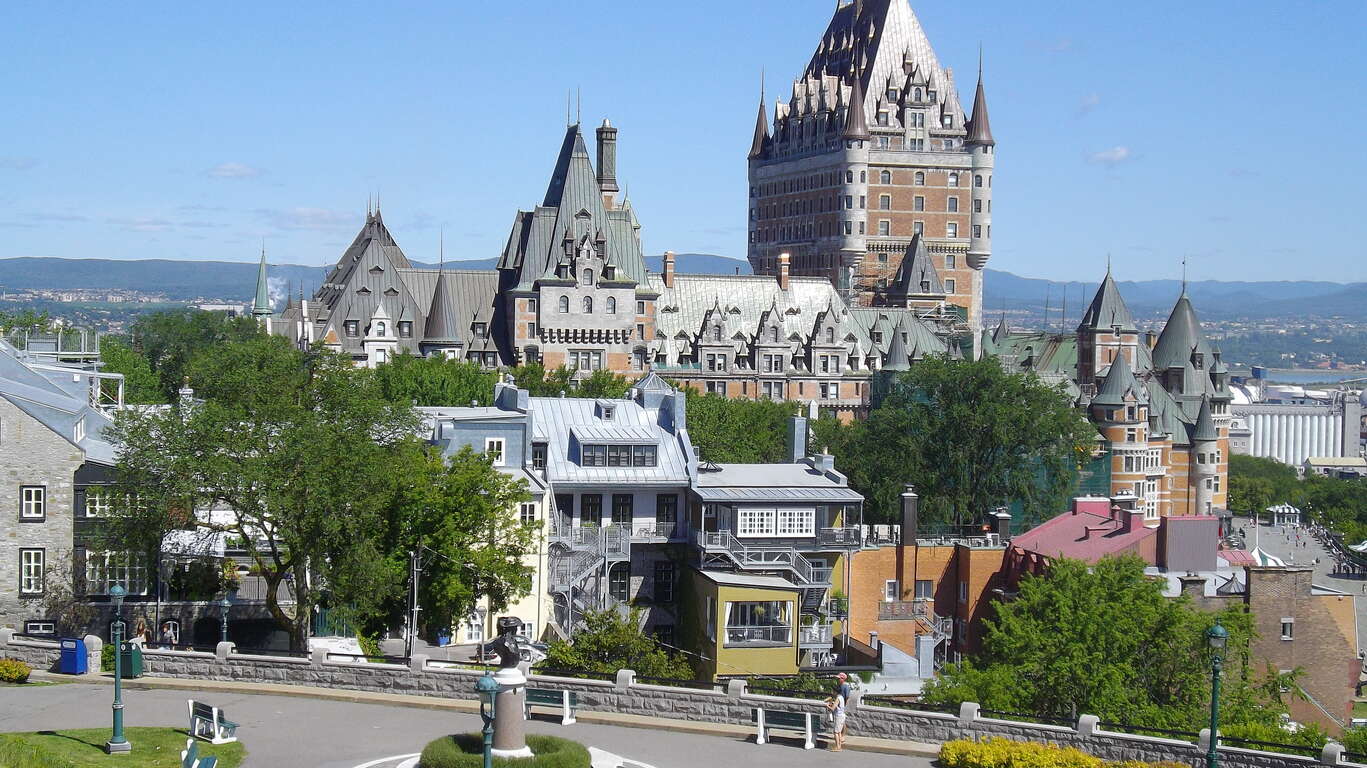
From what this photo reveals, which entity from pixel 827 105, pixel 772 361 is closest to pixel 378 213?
pixel 772 361

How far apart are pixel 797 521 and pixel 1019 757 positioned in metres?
28.9

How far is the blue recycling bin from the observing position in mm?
37875

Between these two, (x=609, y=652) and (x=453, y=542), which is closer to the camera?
(x=609, y=652)

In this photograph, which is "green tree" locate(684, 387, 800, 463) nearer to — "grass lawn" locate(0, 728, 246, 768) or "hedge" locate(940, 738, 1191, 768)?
"hedge" locate(940, 738, 1191, 768)

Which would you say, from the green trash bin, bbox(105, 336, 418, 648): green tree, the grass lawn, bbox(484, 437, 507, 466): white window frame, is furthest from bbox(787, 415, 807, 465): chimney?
the grass lawn

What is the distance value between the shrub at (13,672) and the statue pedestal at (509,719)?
12003mm

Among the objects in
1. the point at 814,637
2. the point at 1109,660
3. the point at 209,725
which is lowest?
the point at 814,637

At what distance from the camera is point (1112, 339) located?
11931 centimetres

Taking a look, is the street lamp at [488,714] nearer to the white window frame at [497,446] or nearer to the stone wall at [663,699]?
the stone wall at [663,699]

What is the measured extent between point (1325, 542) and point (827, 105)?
59.0 meters

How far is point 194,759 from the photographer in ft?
97.9

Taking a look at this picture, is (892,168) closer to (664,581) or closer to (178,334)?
(178,334)

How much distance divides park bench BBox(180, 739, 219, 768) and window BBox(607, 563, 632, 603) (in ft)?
94.2

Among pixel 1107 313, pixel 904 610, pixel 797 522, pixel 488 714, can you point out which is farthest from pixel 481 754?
pixel 1107 313
